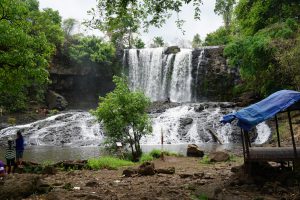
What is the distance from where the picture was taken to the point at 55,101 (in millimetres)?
43656

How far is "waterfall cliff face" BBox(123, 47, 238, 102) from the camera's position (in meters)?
41.3

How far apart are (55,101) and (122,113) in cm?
2779

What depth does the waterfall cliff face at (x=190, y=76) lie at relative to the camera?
4134cm

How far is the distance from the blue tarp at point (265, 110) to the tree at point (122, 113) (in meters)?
9.21

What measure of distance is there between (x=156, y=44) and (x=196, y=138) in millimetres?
44016

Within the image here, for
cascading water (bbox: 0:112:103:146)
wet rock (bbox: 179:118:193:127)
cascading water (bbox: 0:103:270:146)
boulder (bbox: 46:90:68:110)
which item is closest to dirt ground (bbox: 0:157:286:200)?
cascading water (bbox: 0:103:270:146)

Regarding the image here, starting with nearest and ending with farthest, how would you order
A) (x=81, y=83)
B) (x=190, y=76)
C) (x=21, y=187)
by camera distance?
(x=21, y=187) → (x=190, y=76) → (x=81, y=83)

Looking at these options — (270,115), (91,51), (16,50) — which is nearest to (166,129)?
(16,50)

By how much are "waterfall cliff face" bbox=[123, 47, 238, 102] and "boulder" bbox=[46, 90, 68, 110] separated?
9820 millimetres

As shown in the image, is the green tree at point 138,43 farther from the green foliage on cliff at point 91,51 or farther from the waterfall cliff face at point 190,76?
the waterfall cliff face at point 190,76

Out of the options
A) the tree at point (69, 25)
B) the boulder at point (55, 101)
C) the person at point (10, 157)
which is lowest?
the person at point (10, 157)

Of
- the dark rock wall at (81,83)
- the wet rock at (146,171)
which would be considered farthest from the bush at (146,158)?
the dark rock wall at (81,83)

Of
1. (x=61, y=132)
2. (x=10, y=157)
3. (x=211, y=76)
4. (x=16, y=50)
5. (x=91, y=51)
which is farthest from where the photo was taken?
(x=91, y=51)

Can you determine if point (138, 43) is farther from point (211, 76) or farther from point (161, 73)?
point (211, 76)
